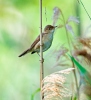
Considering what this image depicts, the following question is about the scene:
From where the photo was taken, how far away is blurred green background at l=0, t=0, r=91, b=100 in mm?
1928

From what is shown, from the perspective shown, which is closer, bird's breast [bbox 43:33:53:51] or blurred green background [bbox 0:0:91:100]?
bird's breast [bbox 43:33:53:51]

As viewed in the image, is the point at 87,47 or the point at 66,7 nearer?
the point at 87,47

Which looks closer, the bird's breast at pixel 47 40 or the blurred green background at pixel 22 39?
the bird's breast at pixel 47 40

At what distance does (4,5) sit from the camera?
2053 millimetres

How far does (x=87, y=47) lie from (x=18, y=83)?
3.15 ft

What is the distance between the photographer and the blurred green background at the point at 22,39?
193 cm

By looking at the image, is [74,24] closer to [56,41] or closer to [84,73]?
[56,41]

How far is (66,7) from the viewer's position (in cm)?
197

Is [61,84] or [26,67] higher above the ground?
[61,84]

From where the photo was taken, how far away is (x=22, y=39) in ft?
6.53

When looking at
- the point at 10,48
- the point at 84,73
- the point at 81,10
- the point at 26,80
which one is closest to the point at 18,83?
the point at 26,80

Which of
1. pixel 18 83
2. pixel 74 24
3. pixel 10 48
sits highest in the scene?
pixel 74 24

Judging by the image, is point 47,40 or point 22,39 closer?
point 47,40

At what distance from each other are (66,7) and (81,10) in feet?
0.30
